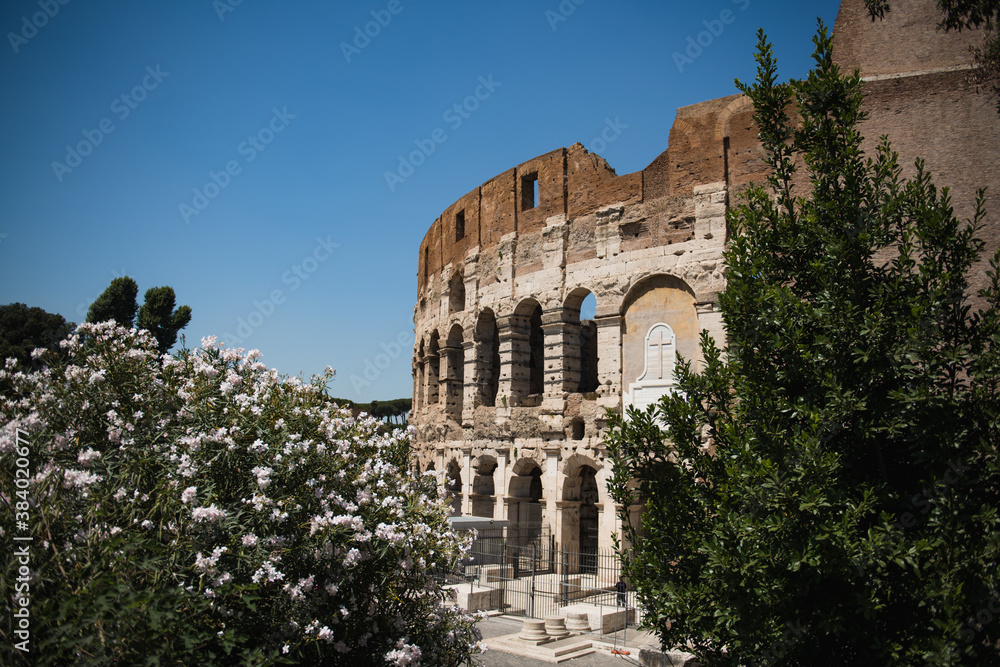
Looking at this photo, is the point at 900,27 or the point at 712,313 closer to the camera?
the point at 900,27

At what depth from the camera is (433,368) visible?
21922 millimetres

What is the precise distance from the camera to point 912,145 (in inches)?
481

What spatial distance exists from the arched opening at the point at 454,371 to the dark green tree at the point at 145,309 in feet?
52.7

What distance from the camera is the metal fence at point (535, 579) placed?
1377 cm

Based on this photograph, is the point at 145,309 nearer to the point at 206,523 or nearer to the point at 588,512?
the point at 588,512

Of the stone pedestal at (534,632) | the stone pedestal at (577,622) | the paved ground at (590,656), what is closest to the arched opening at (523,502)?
the paved ground at (590,656)

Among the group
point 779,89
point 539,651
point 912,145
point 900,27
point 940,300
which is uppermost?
point 900,27

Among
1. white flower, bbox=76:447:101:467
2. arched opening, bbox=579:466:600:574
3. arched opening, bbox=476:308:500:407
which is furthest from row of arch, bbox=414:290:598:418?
white flower, bbox=76:447:101:467

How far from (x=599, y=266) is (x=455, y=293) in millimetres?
6021

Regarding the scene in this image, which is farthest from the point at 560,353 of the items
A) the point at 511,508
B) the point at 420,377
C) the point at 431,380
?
the point at 420,377

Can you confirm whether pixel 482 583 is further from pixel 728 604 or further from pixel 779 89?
pixel 779 89

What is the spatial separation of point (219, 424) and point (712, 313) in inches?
425

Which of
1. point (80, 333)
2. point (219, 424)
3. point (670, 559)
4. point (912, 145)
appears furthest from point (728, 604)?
point (912, 145)

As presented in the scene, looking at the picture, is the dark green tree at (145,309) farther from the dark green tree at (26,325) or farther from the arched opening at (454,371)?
the arched opening at (454,371)
